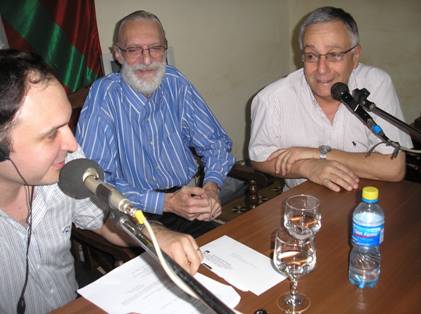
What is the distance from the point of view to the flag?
2.12 m

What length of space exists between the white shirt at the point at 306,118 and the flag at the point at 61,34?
3.47ft

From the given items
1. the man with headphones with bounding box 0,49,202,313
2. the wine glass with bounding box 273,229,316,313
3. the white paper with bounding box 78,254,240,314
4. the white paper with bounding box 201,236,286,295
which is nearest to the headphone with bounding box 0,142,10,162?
the man with headphones with bounding box 0,49,202,313

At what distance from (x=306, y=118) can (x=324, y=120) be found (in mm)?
93

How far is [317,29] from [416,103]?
200 centimetres

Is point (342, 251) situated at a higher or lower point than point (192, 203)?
higher

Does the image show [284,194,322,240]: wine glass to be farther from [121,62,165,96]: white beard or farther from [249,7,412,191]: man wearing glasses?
[121,62,165,96]: white beard

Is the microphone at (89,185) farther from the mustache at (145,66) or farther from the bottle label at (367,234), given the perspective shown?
the mustache at (145,66)

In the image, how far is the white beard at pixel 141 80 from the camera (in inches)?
87.2

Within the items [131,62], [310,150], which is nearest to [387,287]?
[310,150]

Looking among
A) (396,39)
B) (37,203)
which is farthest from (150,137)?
(396,39)

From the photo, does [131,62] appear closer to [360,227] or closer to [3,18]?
[3,18]

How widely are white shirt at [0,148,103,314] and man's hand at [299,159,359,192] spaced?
3.02ft

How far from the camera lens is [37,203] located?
4.61 ft

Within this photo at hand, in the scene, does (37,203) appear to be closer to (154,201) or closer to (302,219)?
(154,201)
